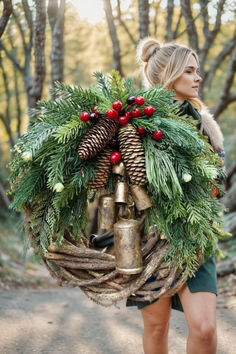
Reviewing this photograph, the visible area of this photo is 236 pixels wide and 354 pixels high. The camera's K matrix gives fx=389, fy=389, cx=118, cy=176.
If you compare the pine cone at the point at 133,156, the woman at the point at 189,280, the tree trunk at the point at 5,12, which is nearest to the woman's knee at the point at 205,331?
the woman at the point at 189,280

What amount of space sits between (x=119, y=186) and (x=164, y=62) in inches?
41.0

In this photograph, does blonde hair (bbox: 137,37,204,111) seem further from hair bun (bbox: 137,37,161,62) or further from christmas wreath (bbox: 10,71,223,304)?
christmas wreath (bbox: 10,71,223,304)

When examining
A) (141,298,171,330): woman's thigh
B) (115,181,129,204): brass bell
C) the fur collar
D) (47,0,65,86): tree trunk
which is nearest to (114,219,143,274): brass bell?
(115,181,129,204): brass bell

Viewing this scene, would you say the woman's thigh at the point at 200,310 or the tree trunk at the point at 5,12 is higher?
the tree trunk at the point at 5,12

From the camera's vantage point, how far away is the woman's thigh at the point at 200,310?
6.23 ft

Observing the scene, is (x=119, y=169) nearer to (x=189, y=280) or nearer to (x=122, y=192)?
(x=122, y=192)

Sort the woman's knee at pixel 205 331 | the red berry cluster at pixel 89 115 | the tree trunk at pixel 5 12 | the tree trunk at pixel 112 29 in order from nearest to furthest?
the red berry cluster at pixel 89 115
the woman's knee at pixel 205 331
the tree trunk at pixel 5 12
the tree trunk at pixel 112 29

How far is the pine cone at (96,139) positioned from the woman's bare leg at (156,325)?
1.00 meters

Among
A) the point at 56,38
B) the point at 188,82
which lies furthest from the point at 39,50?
the point at 188,82

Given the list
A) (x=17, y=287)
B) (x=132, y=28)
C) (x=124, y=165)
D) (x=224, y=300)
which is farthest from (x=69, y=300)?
(x=132, y=28)

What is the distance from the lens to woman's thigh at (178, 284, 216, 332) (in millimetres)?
1900

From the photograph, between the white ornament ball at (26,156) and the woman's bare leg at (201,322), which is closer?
the white ornament ball at (26,156)

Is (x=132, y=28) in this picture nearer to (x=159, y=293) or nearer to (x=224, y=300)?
(x=224, y=300)

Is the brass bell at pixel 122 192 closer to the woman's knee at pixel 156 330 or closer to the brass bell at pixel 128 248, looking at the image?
the brass bell at pixel 128 248
